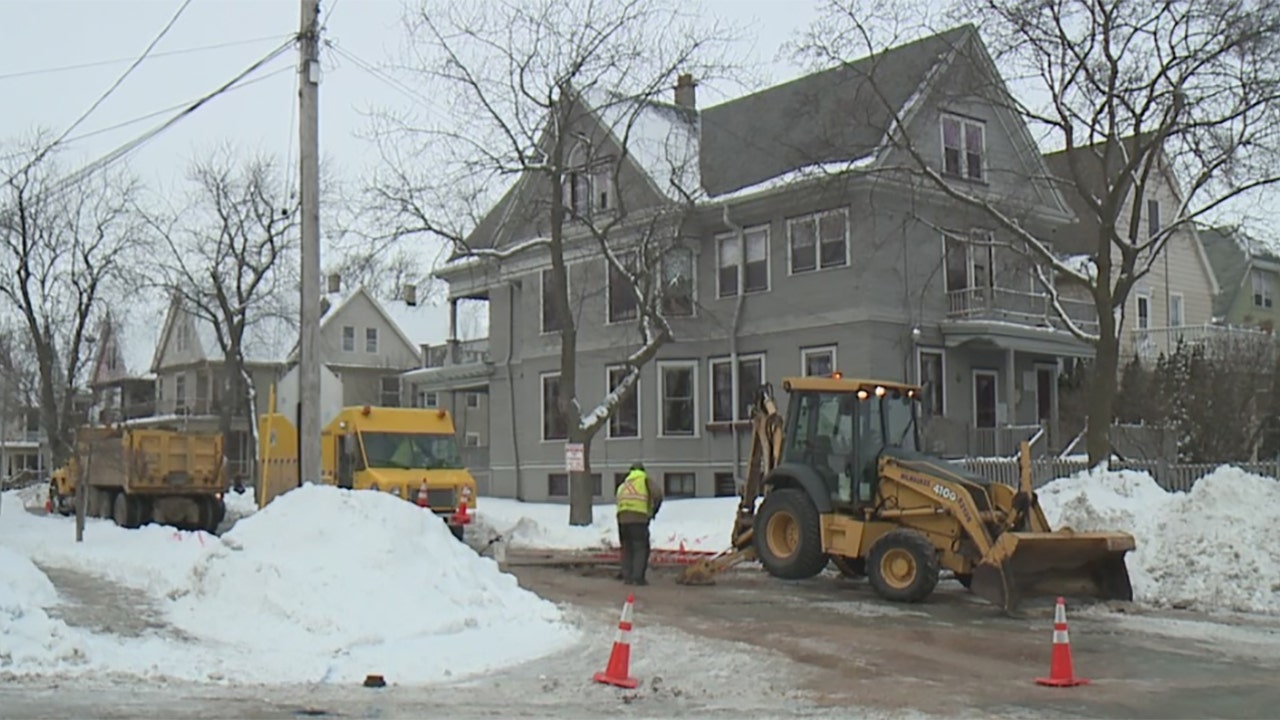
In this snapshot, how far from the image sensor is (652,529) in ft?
87.7

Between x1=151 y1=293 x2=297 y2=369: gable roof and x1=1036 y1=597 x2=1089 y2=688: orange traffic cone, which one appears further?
x1=151 y1=293 x2=297 y2=369: gable roof

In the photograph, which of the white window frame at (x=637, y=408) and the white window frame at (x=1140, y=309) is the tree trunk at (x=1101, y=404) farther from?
the white window frame at (x=1140, y=309)

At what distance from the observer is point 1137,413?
3328 cm

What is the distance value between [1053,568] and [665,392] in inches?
834

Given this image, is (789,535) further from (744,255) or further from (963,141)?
(963,141)

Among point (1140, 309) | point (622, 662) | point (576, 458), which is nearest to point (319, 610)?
point (622, 662)

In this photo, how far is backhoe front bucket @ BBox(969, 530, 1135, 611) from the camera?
48.0ft

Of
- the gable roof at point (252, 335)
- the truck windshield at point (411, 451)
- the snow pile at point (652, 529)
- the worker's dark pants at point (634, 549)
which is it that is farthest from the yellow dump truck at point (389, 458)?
A: the gable roof at point (252, 335)

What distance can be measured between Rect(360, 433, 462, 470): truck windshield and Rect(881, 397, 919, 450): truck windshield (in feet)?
37.0

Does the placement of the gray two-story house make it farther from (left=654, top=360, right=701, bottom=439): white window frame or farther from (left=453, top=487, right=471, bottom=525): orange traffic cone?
(left=453, top=487, right=471, bottom=525): orange traffic cone

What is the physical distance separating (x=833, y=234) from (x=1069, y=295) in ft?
36.3

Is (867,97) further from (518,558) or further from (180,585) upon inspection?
(180,585)

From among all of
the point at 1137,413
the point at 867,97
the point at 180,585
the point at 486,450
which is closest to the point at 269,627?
the point at 180,585

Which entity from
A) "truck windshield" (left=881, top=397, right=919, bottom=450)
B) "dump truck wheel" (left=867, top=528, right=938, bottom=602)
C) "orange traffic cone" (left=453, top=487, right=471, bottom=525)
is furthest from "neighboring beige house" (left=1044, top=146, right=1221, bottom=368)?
"dump truck wheel" (left=867, top=528, right=938, bottom=602)
